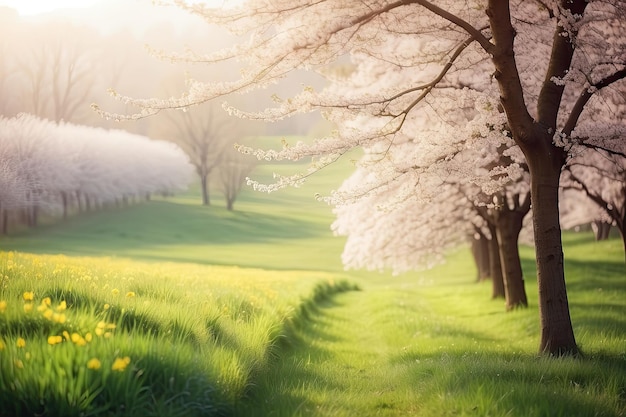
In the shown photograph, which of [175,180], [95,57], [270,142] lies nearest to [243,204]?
[175,180]

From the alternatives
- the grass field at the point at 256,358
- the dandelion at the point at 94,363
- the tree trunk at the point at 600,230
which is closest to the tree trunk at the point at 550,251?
the grass field at the point at 256,358

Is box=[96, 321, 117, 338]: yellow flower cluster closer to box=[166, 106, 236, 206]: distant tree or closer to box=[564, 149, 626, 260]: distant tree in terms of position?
box=[564, 149, 626, 260]: distant tree

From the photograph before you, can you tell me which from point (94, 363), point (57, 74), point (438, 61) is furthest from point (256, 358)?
point (57, 74)

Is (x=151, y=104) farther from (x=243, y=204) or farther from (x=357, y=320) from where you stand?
(x=243, y=204)

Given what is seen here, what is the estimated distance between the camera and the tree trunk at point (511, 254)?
16.7m

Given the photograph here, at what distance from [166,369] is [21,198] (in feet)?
22.7

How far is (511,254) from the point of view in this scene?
16.7m

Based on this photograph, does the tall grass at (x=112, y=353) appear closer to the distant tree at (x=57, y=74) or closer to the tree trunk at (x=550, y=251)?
the tree trunk at (x=550, y=251)

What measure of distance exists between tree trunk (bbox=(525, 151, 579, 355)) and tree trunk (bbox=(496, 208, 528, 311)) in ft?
27.5

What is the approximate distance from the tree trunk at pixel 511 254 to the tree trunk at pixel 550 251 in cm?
838

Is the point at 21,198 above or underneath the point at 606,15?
underneath

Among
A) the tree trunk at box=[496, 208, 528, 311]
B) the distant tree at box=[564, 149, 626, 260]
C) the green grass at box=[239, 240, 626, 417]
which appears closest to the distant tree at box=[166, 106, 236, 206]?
the distant tree at box=[564, 149, 626, 260]

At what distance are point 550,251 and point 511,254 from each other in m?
8.63

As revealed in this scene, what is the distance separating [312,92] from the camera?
8148mm
